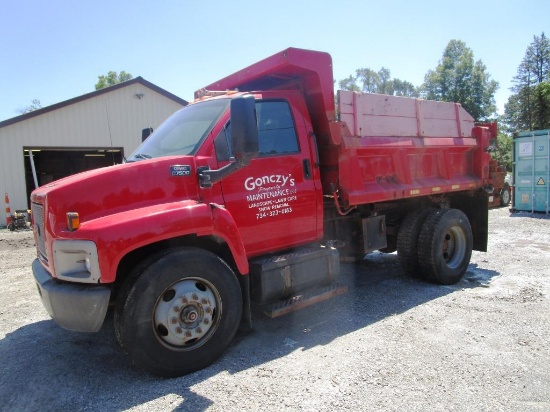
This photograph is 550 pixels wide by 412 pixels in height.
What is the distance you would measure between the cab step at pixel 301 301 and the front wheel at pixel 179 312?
46cm

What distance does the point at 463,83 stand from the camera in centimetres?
4606

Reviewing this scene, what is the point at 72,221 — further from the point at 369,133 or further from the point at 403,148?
the point at 403,148

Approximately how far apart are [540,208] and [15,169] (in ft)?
63.0

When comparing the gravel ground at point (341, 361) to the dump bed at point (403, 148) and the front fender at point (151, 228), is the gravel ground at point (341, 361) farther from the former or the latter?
the dump bed at point (403, 148)

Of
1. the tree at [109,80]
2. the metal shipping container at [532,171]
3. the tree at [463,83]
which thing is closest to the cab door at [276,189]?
the metal shipping container at [532,171]

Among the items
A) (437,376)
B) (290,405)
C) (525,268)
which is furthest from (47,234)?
(525,268)

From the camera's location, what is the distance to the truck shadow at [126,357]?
3217mm

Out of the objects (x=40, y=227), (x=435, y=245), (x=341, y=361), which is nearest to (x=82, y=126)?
(x=40, y=227)

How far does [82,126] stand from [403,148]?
1512 cm

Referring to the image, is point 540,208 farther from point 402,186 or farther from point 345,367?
point 345,367

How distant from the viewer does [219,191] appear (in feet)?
13.0

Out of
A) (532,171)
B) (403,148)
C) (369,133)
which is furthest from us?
(532,171)

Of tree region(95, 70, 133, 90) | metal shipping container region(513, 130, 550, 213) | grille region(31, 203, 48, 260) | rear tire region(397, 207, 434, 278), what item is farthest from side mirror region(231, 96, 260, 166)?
tree region(95, 70, 133, 90)

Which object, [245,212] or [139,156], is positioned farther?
[139,156]
